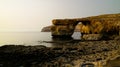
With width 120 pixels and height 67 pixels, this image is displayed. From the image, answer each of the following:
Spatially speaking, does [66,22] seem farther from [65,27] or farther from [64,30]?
[64,30]

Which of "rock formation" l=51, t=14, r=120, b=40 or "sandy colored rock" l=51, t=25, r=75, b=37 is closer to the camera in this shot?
"rock formation" l=51, t=14, r=120, b=40

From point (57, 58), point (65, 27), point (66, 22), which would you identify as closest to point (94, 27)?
point (65, 27)

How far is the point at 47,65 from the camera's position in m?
21.0

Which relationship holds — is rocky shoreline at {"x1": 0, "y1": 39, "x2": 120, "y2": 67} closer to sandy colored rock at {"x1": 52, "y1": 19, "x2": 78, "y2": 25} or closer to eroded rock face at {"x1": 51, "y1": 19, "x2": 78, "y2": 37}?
eroded rock face at {"x1": 51, "y1": 19, "x2": 78, "y2": 37}

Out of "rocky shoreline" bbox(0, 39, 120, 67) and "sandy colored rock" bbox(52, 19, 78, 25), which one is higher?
"sandy colored rock" bbox(52, 19, 78, 25)

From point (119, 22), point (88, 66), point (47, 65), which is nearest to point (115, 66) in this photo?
point (88, 66)

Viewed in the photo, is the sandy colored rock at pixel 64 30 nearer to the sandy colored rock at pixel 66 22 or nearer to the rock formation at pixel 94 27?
the rock formation at pixel 94 27

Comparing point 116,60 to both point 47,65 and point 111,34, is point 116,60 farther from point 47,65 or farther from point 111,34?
point 111,34

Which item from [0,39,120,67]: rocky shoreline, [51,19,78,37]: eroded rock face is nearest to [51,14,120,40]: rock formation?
[51,19,78,37]: eroded rock face

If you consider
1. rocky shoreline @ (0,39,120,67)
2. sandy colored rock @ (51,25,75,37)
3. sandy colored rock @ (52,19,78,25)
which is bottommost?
rocky shoreline @ (0,39,120,67)

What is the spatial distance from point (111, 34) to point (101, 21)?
490cm

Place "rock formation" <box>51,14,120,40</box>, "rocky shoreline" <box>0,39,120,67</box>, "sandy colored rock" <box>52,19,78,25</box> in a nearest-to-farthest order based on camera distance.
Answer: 1. "rocky shoreline" <box>0,39,120,67</box>
2. "rock formation" <box>51,14,120,40</box>
3. "sandy colored rock" <box>52,19,78,25</box>

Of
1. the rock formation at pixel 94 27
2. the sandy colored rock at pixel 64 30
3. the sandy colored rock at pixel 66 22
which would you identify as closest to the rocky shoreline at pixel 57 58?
the rock formation at pixel 94 27

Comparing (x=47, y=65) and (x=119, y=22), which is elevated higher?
(x=119, y=22)
